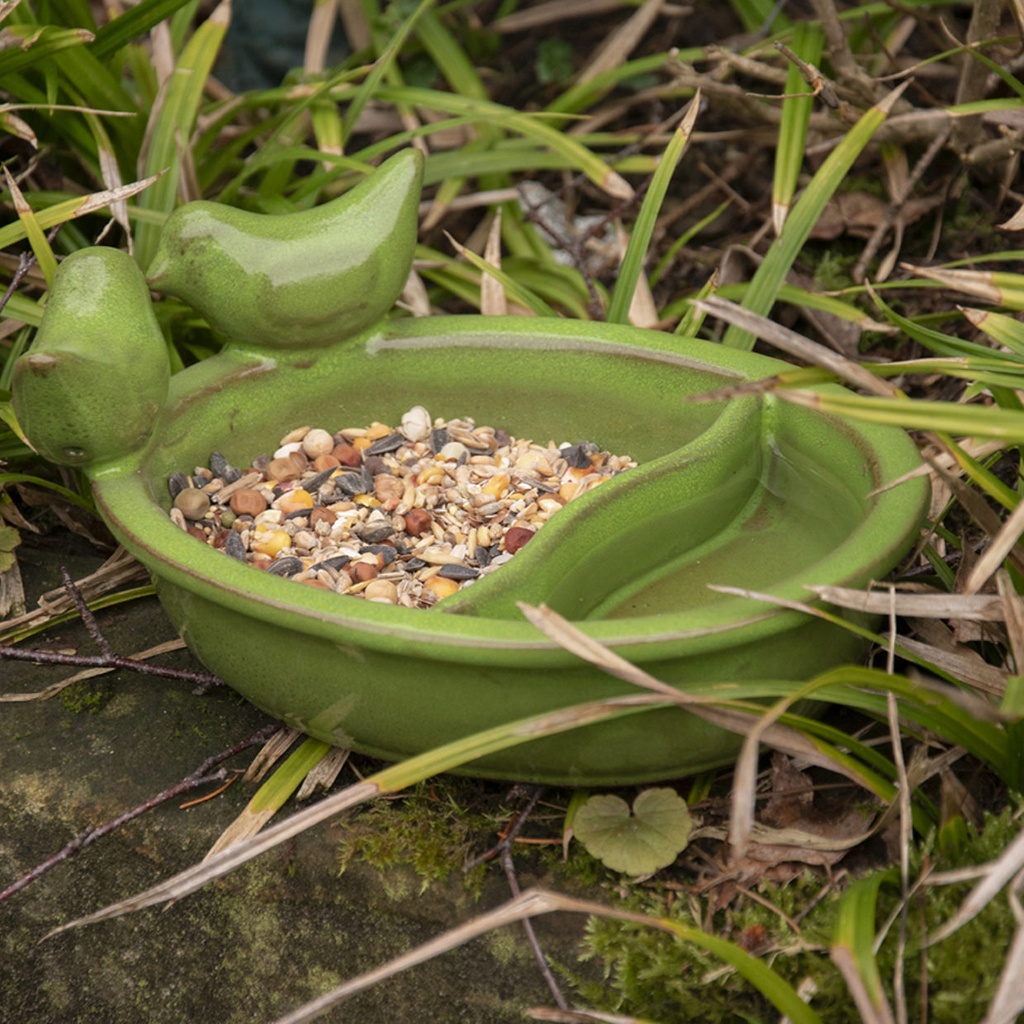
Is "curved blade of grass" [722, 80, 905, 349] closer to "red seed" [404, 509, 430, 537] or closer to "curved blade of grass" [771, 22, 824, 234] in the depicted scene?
"curved blade of grass" [771, 22, 824, 234]

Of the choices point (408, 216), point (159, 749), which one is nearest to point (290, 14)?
point (408, 216)

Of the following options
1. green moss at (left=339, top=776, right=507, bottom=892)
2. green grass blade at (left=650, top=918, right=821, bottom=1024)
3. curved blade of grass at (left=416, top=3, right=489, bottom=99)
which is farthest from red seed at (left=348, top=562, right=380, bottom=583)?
curved blade of grass at (left=416, top=3, right=489, bottom=99)

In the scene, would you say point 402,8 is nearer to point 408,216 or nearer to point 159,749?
point 408,216

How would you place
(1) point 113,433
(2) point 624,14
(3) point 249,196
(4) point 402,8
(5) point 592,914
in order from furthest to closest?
(2) point 624,14, (4) point 402,8, (3) point 249,196, (1) point 113,433, (5) point 592,914

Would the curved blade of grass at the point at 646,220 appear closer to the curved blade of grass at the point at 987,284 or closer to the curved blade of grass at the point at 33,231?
the curved blade of grass at the point at 987,284

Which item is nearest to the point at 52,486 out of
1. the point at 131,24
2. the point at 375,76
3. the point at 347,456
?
the point at 347,456
